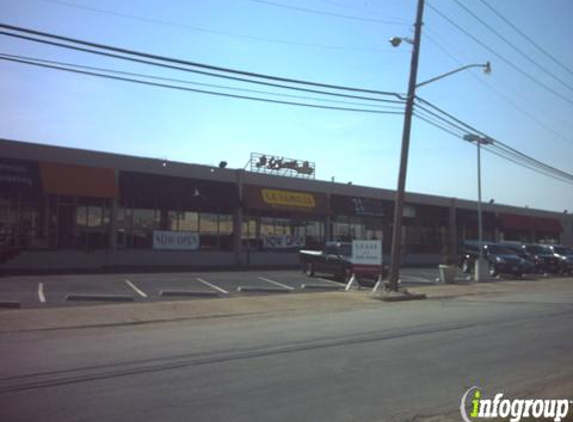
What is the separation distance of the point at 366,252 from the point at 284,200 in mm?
12536

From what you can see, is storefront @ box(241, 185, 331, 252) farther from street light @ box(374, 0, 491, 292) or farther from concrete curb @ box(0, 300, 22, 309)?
concrete curb @ box(0, 300, 22, 309)

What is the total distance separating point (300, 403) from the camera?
279 inches

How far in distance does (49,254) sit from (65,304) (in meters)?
11.7

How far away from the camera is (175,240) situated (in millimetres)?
32625

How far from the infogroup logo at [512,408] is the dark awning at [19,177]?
23.6 meters

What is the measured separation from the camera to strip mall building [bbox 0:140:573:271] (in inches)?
1077

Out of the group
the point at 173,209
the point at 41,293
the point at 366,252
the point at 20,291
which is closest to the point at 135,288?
the point at 41,293

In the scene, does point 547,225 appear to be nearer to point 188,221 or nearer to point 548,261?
point 548,261

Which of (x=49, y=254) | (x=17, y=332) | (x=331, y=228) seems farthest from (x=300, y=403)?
(x=331, y=228)

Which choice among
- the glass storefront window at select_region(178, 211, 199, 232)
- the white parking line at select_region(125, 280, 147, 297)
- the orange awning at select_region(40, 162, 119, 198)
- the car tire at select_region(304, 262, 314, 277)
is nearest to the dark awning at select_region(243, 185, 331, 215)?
the glass storefront window at select_region(178, 211, 199, 232)

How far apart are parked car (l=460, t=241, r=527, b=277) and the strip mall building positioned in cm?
755

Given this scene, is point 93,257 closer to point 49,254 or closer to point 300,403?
point 49,254

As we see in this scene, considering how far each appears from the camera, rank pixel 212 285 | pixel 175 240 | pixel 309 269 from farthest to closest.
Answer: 1. pixel 175 240
2. pixel 309 269
3. pixel 212 285

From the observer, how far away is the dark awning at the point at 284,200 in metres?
35.2
